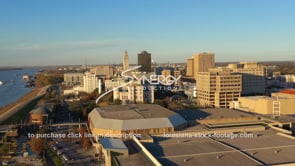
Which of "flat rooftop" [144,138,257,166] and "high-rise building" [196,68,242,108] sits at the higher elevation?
"high-rise building" [196,68,242,108]

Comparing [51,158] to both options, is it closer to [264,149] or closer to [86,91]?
[264,149]

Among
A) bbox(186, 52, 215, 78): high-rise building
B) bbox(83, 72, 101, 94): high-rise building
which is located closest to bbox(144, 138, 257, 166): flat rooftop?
bbox(83, 72, 101, 94): high-rise building

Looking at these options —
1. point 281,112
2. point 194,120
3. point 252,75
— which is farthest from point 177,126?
point 252,75

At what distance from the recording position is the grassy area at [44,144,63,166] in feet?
60.0

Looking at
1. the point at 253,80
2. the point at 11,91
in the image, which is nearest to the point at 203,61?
the point at 253,80

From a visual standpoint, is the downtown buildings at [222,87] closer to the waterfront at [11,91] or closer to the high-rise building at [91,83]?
the high-rise building at [91,83]

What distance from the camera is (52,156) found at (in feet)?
64.7

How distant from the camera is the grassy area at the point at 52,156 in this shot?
60.0ft

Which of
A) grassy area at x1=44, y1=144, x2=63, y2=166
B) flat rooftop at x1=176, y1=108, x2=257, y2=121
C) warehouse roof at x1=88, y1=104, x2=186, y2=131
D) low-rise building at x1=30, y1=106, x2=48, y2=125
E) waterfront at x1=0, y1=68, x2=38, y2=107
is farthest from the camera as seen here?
waterfront at x1=0, y1=68, x2=38, y2=107

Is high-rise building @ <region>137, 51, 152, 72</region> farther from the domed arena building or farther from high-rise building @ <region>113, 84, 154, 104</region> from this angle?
the domed arena building

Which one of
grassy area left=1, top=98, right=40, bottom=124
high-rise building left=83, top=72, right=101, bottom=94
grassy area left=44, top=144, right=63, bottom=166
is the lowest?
grassy area left=44, top=144, right=63, bottom=166

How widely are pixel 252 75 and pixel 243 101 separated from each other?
13044 millimetres

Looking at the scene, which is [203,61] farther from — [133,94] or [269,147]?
[269,147]

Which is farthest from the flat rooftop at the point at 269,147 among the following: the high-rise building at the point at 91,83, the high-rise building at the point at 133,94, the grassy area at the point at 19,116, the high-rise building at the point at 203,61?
the high-rise building at the point at 203,61
